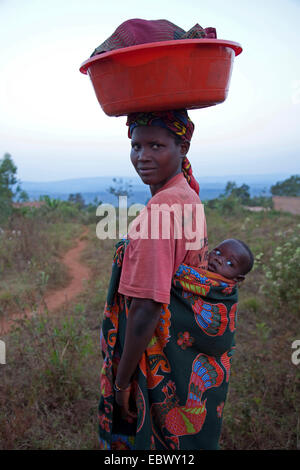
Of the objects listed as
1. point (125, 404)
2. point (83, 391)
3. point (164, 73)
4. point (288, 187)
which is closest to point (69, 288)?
point (83, 391)

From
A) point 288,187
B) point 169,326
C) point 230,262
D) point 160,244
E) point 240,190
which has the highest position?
point 288,187

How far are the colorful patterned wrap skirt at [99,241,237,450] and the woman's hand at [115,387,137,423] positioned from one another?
0.12 feet

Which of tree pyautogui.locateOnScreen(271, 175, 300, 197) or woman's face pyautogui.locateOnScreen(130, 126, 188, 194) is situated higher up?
tree pyautogui.locateOnScreen(271, 175, 300, 197)

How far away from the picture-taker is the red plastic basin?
0.98 m

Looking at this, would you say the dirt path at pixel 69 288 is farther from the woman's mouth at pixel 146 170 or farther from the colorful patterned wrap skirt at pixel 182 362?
the woman's mouth at pixel 146 170

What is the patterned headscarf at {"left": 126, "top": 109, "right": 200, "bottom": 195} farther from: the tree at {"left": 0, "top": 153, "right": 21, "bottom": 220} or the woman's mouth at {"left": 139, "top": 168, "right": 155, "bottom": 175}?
the tree at {"left": 0, "top": 153, "right": 21, "bottom": 220}

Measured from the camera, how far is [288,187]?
693 inches

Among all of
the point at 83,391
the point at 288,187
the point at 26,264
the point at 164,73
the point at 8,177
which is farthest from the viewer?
the point at 288,187

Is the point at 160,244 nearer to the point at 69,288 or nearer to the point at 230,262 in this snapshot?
the point at 230,262

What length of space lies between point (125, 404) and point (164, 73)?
1153mm

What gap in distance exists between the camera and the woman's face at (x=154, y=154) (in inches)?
46.1

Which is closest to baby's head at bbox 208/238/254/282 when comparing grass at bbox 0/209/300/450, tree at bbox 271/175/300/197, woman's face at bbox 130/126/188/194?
woman's face at bbox 130/126/188/194

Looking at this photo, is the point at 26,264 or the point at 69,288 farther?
the point at 26,264

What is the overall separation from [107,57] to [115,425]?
134 cm
